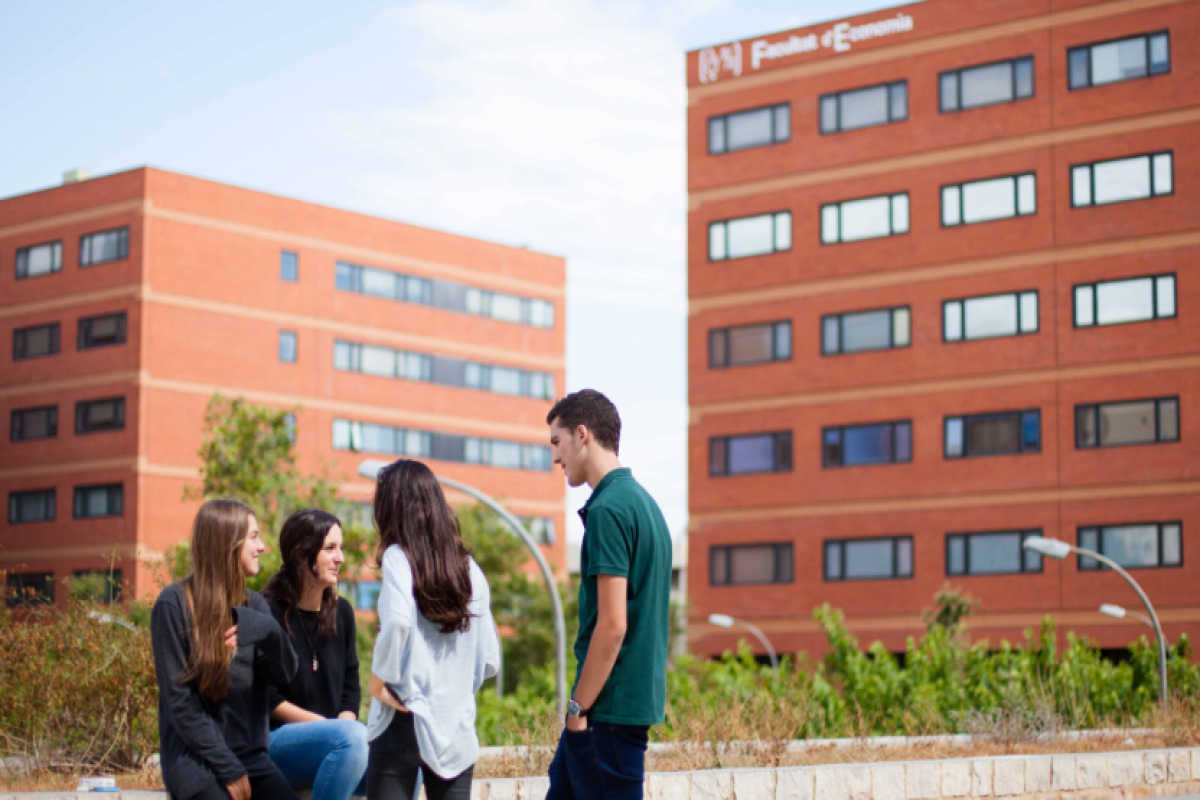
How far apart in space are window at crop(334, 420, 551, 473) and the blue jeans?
51.8 metres

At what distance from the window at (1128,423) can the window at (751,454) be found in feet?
25.8

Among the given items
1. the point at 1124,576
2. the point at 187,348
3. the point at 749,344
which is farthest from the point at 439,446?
the point at 1124,576

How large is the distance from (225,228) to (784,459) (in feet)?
76.5

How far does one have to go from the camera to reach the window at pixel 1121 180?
124 ft

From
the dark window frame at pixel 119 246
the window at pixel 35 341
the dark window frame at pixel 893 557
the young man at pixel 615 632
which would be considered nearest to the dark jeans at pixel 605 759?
the young man at pixel 615 632

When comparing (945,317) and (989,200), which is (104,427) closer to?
(945,317)

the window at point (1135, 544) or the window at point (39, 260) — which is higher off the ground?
the window at point (39, 260)

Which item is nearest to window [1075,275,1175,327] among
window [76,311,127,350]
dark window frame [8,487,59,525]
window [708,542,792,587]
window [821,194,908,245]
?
window [821,194,908,245]

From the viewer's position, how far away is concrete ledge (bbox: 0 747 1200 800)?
9953 mm

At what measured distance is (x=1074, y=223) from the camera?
38844 mm

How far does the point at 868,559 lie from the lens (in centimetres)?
4091

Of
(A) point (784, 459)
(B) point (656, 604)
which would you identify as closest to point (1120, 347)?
(A) point (784, 459)

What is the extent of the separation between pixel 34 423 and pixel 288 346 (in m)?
9.33

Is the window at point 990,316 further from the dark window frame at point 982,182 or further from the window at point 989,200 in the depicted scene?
the window at point 989,200
